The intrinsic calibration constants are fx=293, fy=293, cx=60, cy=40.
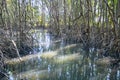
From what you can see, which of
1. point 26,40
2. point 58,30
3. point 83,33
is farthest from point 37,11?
point 26,40

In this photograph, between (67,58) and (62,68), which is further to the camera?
(67,58)

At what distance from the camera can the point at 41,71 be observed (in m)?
9.10

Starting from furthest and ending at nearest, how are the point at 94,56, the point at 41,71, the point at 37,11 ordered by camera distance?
1. the point at 37,11
2. the point at 94,56
3. the point at 41,71

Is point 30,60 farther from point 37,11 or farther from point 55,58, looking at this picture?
point 37,11

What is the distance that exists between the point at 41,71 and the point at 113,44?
8.85 feet

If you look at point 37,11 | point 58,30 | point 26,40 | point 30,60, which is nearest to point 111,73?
point 30,60

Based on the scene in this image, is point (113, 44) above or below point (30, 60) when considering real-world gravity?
above

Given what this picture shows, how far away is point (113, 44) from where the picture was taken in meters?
10.0

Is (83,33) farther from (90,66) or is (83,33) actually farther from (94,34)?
(90,66)

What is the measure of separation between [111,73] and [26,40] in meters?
4.79

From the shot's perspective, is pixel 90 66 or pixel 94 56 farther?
pixel 94 56

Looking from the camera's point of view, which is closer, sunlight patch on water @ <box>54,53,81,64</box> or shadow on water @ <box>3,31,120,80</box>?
shadow on water @ <box>3,31,120,80</box>

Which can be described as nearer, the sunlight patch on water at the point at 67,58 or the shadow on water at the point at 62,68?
the shadow on water at the point at 62,68

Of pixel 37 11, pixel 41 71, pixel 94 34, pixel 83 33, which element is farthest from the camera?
pixel 37 11
